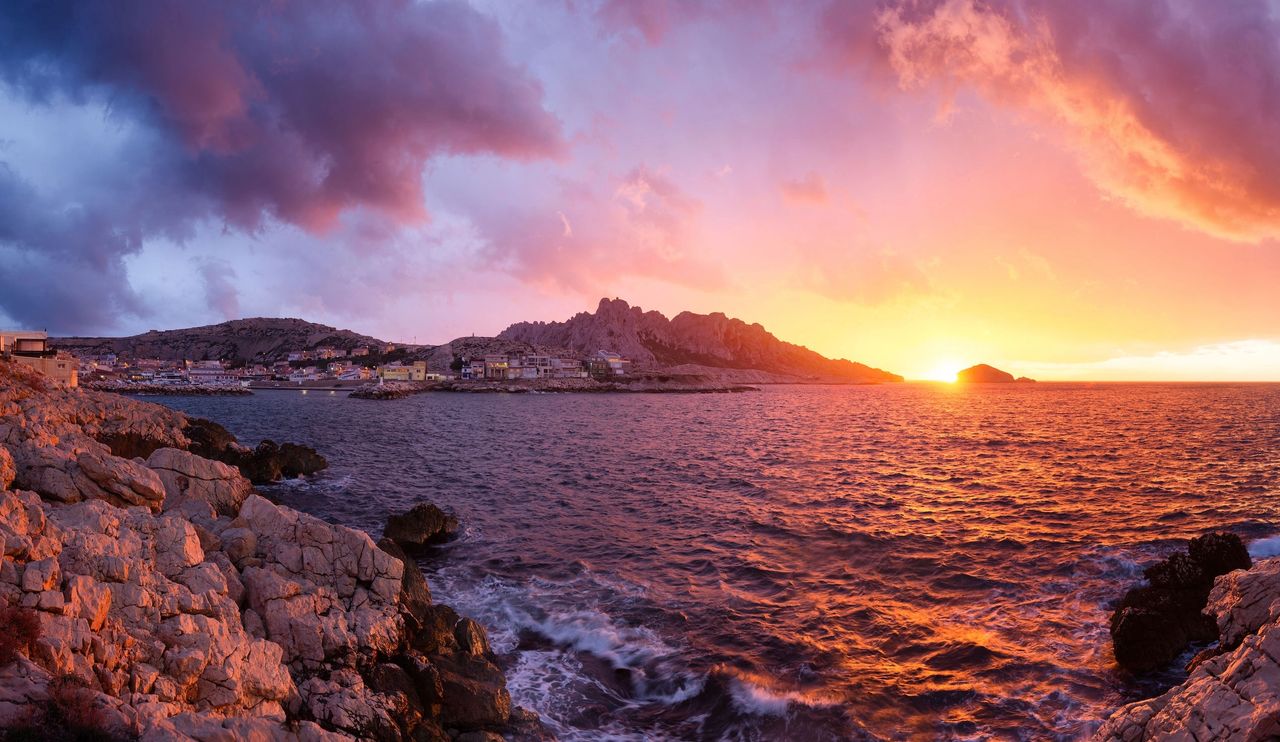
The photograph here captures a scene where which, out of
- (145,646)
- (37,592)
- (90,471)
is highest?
(90,471)

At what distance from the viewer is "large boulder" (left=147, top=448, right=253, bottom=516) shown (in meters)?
18.1

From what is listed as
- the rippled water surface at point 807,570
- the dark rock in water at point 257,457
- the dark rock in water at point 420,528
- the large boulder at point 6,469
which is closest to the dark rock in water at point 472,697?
the rippled water surface at point 807,570

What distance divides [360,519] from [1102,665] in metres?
27.4

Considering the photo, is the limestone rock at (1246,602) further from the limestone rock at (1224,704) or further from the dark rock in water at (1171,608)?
the limestone rock at (1224,704)

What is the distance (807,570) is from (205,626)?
1811 cm

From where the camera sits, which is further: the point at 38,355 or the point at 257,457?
the point at 38,355

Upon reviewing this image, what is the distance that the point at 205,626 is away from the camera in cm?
1005

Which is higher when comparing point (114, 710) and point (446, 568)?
point (114, 710)

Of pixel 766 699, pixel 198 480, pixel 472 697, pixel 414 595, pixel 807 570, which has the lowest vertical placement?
pixel 766 699

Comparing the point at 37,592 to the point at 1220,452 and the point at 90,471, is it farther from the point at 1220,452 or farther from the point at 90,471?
the point at 1220,452

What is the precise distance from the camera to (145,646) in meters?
9.19

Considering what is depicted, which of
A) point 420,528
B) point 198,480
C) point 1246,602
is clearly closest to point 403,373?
point 420,528

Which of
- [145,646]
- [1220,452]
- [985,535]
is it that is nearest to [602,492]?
[985,535]

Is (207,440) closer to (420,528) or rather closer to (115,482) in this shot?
(420,528)
